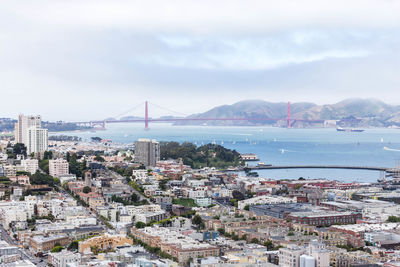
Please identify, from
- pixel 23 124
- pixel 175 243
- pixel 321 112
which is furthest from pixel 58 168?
pixel 321 112

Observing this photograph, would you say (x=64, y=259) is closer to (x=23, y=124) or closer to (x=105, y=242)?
(x=105, y=242)

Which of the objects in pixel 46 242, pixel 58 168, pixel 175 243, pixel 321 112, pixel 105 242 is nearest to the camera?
pixel 175 243

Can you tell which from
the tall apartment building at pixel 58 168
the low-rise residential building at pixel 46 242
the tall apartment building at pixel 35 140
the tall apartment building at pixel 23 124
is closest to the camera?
the low-rise residential building at pixel 46 242

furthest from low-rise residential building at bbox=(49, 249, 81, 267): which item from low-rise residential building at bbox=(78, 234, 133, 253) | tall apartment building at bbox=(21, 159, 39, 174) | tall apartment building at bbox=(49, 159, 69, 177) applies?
tall apartment building at bbox=(21, 159, 39, 174)

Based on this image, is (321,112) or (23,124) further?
(321,112)

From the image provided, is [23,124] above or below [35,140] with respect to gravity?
above

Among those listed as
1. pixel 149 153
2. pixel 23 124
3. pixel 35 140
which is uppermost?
pixel 23 124

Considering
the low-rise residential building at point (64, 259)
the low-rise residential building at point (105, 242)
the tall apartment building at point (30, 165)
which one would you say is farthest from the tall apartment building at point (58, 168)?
the low-rise residential building at point (64, 259)

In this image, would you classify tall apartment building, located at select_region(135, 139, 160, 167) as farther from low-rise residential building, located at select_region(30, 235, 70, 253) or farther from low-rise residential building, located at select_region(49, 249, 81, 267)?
low-rise residential building, located at select_region(49, 249, 81, 267)

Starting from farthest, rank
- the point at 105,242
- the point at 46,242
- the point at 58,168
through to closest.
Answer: the point at 58,168
the point at 46,242
the point at 105,242

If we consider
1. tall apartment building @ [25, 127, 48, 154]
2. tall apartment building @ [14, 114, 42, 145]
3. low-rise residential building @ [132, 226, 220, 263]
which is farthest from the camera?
tall apartment building @ [14, 114, 42, 145]

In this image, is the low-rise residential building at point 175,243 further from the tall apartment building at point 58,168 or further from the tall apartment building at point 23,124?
→ the tall apartment building at point 23,124

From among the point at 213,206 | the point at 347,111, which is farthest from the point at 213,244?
the point at 347,111

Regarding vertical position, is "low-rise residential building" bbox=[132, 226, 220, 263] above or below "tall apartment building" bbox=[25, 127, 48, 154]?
below
